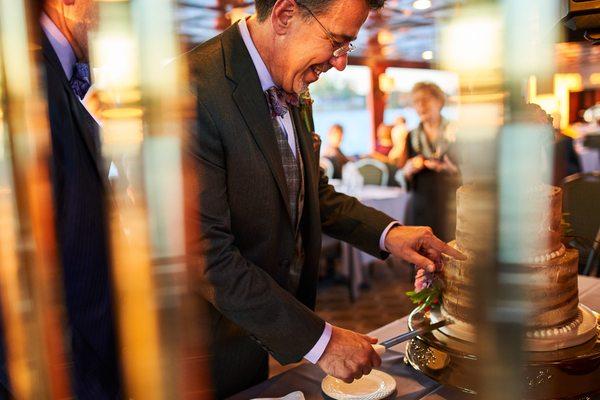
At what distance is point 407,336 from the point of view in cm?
133

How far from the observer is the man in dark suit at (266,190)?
1250 millimetres

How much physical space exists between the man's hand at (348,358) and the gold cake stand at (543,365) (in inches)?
5.3

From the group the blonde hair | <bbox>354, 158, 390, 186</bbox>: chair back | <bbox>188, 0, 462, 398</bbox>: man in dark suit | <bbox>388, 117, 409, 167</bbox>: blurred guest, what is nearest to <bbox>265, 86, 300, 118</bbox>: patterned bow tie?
<bbox>188, 0, 462, 398</bbox>: man in dark suit

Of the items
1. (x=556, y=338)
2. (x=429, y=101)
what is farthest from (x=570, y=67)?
(x=556, y=338)

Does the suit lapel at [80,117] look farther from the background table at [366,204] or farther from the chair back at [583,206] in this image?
the background table at [366,204]

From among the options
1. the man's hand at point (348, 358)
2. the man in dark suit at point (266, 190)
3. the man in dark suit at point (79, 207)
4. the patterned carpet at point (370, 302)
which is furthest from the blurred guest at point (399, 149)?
the man in dark suit at point (79, 207)

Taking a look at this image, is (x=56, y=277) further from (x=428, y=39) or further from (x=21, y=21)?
(x=428, y=39)

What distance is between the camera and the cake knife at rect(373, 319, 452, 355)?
1.29 metres

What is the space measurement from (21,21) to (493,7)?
2.07 ft

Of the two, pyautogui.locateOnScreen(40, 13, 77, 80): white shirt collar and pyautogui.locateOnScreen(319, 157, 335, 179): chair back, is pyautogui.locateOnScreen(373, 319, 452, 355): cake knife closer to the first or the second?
pyautogui.locateOnScreen(40, 13, 77, 80): white shirt collar

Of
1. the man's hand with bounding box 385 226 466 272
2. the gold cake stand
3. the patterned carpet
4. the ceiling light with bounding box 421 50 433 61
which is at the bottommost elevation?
the patterned carpet

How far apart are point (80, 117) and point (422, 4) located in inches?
290

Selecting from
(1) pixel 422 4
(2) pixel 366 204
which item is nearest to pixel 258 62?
(2) pixel 366 204

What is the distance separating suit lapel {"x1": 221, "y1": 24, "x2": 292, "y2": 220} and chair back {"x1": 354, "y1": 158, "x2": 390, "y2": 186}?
5.01 meters
